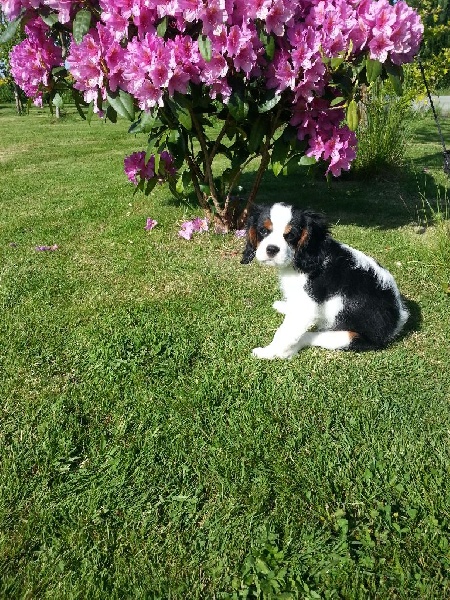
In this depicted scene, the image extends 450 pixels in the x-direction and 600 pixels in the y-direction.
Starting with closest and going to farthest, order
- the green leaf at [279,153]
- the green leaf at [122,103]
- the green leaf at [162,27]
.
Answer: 1. the green leaf at [162,27]
2. the green leaf at [122,103]
3. the green leaf at [279,153]

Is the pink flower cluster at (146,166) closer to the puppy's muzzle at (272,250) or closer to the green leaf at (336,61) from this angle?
the green leaf at (336,61)

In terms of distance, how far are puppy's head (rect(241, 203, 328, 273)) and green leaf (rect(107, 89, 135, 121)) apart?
1.43 metres

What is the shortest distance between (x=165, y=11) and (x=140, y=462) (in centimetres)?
291

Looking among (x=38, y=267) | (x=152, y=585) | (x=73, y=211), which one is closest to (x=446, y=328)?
(x=152, y=585)

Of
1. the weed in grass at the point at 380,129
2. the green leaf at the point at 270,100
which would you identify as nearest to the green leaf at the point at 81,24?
the green leaf at the point at 270,100

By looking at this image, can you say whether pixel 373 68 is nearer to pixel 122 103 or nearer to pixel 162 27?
pixel 162 27

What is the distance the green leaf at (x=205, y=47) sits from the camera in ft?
10.4

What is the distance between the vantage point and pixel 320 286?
9.59ft

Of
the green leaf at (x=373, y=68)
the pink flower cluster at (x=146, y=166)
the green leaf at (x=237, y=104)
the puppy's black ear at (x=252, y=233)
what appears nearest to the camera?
the puppy's black ear at (x=252, y=233)

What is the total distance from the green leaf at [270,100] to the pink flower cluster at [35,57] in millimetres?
1757

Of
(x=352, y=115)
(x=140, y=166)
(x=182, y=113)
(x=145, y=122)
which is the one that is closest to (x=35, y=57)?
(x=145, y=122)

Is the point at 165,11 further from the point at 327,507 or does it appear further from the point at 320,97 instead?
the point at 327,507

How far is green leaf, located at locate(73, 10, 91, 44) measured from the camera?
3270 mm

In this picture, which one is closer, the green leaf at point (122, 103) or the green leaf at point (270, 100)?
the green leaf at point (122, 103)
